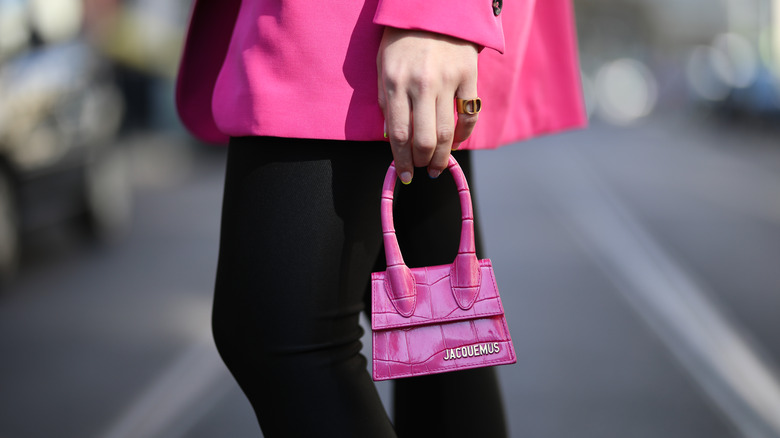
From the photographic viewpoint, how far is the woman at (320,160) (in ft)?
3.25

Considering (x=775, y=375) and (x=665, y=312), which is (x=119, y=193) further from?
(x=775, y=375)

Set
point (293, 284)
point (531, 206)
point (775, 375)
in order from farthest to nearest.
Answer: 1. point (531, 206)
2. point (775, 375)
3. point (293, 284)

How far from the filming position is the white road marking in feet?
9.66

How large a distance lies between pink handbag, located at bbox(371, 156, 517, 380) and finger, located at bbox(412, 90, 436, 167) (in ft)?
0.21

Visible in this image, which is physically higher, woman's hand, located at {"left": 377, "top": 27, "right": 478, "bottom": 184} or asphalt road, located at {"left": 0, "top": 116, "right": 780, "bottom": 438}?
woman's hand, located at {"left": 377, "top": 27, "right": 478, "bottom": 184}

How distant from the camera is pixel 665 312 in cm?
414

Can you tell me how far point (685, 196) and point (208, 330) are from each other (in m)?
5.86

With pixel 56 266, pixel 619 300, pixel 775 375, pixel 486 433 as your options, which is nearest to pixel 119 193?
pixel 56 266

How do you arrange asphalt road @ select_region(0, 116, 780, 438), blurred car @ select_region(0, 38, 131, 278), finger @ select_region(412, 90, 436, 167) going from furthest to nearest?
blurred car @ select_region(0, 38, 131, 278), asphalt road @ select_region(0, 116, 780, 438), finger @ select_region(412, 90, 436, 167)

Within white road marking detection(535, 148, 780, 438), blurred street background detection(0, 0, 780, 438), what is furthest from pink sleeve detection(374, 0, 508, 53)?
white road marking detection(535, 148, 780, 438)

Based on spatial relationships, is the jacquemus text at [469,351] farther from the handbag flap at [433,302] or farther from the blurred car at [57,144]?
the blurred car at [57,144]

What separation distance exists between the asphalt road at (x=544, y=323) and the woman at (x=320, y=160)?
51cm

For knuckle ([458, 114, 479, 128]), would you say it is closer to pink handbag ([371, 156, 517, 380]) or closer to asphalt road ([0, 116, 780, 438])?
pink handbag ([371, 156, 517, 380])

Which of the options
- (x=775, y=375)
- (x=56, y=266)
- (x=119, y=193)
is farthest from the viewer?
(x=119, y=193)
